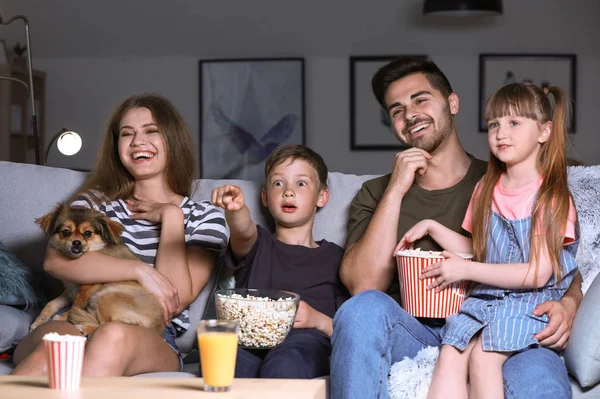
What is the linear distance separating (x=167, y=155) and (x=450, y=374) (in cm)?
109

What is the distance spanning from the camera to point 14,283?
2.36 meters

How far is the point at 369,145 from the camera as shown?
252 inches

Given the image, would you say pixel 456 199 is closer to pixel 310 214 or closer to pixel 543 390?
pixel 310 214

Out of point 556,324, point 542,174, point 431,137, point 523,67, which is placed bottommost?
point 556,324

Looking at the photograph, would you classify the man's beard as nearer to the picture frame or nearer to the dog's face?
the dog's face

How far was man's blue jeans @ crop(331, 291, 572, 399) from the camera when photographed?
1814mm

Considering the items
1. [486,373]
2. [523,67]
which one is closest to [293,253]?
[486,373]

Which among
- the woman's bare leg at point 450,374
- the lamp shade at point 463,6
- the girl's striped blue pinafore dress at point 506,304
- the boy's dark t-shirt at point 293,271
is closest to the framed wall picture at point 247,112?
the lamp shade at point 463,6

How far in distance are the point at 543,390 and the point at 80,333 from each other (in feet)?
3.72

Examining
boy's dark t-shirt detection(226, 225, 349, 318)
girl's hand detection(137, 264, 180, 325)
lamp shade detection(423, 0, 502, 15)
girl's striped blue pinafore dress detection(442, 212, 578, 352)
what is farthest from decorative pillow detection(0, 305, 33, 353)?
lamp shade detection(423, 0, 502, 15)

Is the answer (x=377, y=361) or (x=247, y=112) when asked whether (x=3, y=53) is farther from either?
(x=377, y=361)

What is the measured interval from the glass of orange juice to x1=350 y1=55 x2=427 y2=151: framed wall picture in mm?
5072

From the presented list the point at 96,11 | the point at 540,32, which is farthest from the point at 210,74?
the point at 540,32

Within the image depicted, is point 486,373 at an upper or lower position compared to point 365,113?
lower
